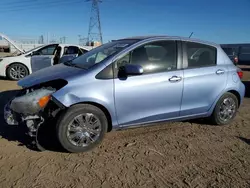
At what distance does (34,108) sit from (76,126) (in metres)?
0.62

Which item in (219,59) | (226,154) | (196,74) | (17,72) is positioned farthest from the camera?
(17,72)

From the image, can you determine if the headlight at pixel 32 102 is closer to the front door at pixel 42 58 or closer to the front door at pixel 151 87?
the front door at pixel 151 87

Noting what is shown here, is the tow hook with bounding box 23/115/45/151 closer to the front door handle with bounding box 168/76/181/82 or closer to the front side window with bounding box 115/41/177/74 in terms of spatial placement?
the front side window with bounding box 115/41/177/74

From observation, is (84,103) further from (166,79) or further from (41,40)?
(41,40)

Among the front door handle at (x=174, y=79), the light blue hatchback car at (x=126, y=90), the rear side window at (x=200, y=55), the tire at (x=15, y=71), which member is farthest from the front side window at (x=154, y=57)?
the tire at (x=15, y=71)

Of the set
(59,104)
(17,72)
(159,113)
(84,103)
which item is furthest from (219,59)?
(17,72)

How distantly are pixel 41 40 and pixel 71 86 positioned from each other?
44978 mm

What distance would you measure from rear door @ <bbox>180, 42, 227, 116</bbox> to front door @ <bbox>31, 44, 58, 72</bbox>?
22.7ft

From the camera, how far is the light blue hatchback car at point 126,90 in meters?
3.45

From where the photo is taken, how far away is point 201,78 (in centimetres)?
430

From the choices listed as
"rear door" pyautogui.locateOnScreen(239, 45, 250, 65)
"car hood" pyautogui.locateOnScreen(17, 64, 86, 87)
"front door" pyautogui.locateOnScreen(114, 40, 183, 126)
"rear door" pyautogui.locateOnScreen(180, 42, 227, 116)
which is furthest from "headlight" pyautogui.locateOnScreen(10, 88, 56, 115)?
"rear door" pyautogui.locateOnScreen(239, 45, 250, 65)

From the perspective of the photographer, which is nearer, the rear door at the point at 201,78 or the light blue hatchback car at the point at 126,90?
the light blue hatchback car at the point at 126,90

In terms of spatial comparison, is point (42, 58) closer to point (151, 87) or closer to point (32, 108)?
point (32, 108)

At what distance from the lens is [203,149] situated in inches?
149
